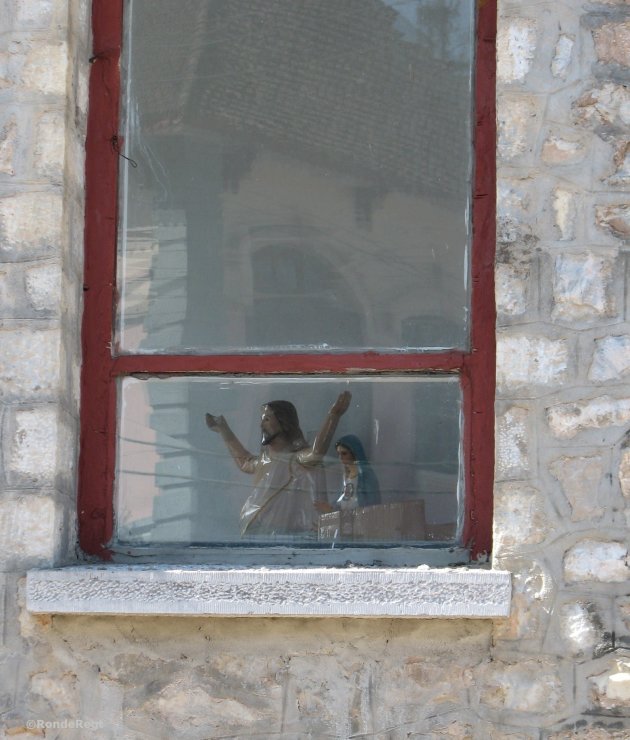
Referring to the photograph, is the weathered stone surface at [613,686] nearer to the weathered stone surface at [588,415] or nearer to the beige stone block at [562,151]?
the weathered stone surface at [588,415]

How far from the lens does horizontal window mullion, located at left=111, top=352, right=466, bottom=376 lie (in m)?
3.87

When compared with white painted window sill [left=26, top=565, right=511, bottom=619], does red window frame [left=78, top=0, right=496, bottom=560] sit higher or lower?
higher

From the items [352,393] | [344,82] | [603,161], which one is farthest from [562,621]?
[344,82]

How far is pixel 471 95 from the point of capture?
402 cm

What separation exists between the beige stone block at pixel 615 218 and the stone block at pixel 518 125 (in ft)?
0.79

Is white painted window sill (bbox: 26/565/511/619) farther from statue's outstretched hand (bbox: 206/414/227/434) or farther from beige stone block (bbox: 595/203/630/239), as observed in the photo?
beige stone block (bbox: 595/203/630/239)

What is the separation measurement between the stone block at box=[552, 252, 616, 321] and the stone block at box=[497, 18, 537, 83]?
0.49 meters

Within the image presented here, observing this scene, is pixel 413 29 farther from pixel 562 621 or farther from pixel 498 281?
pixel 562 621

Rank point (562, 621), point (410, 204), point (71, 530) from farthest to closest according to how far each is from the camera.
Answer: point (410, 204) → point (71, 530) → point (562, 621)

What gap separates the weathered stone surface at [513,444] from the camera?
140 inches

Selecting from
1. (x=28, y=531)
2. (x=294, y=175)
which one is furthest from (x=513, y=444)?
(x=28, y=531)

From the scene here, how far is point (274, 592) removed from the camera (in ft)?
11.5

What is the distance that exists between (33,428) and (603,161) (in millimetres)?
1553

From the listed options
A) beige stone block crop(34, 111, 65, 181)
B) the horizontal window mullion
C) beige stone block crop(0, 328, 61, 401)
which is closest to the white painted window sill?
beige stone block crop(0, 328, 61, 401)
